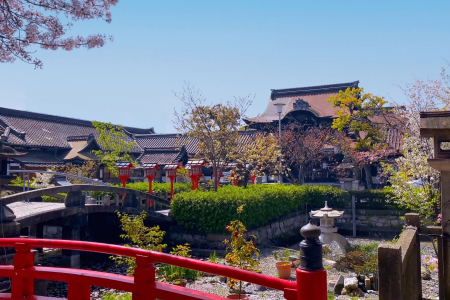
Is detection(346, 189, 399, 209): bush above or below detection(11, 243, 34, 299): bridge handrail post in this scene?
below

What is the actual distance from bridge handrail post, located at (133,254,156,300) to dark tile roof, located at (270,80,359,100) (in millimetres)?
33022

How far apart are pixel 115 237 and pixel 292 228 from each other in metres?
7.83

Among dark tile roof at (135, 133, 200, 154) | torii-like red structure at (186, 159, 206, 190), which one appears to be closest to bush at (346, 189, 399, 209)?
torii-like red structure at (186, 159, 206, 190)

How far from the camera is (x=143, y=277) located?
12.0 ft

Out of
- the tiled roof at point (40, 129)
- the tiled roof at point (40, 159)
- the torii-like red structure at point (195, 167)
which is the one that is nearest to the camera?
the torii-like red structure at point (195, 167)

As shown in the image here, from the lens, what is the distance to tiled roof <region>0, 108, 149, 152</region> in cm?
3103

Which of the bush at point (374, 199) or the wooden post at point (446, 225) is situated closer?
the wooden post at point (446, 225)

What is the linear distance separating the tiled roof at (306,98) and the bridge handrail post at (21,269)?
26.8 meters

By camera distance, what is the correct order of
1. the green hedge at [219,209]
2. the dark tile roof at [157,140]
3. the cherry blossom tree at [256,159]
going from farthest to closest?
the dark tile roof at [157,140] < the cherry blossom tree at [256,159] < the green hedge at [219,209]

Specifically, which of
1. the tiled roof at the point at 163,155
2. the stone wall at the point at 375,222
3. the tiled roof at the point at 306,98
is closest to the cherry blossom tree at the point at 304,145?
the tiled roof at the point at 306,98

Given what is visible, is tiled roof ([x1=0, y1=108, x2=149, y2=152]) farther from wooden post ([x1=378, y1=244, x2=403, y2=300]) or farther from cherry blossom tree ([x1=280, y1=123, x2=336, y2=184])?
wooden post ([x1=378, y1=244, x2=403, y2=300])

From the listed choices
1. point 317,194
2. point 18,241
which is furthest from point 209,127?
point 18,241

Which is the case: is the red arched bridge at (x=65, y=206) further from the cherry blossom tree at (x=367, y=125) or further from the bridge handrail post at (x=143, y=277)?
the cherry blossom tree at (x=367, y=125)

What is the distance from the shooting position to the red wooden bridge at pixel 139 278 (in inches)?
108
